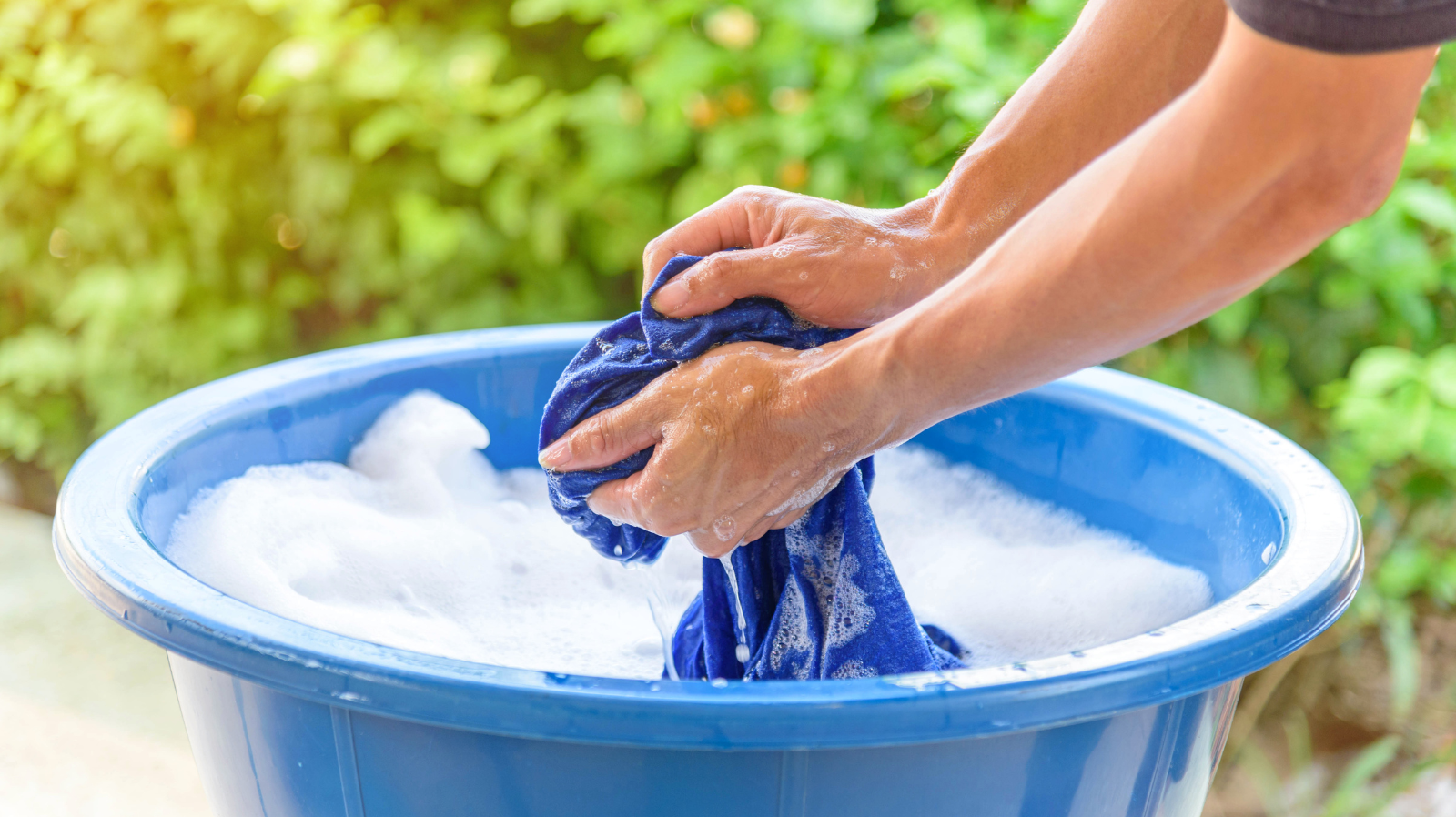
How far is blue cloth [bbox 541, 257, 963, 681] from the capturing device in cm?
79

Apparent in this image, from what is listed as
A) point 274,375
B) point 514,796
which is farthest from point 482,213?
point 514,796

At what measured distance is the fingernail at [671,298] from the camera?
2.60 ft

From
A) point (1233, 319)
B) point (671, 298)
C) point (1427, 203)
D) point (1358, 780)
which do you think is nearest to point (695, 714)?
point (671, 298)

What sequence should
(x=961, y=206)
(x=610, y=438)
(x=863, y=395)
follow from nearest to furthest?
(x=863, y=395)
(x=610, y=438)
(x=961, y=206)

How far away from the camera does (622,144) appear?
172 centimetres

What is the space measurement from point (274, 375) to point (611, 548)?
42 centimetres

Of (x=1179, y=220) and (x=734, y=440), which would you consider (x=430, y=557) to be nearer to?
(x=734, y=440)

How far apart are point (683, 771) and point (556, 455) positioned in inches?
11.7

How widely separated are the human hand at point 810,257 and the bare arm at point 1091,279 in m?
0.07

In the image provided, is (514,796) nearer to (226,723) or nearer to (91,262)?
(226,723)

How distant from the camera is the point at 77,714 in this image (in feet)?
5.57

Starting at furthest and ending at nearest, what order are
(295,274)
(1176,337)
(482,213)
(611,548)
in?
(295,274), (482,213), (1176,337), (611,548)

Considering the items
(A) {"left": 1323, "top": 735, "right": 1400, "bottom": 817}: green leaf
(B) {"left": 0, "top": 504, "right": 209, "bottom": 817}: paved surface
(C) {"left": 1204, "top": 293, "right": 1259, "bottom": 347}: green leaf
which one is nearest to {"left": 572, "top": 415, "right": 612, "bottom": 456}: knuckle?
(C) {"left": 1204, "top": 293, "right": 1259, "bottom": 347}: green leaf

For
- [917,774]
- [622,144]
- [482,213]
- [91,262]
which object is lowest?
[91,262]
